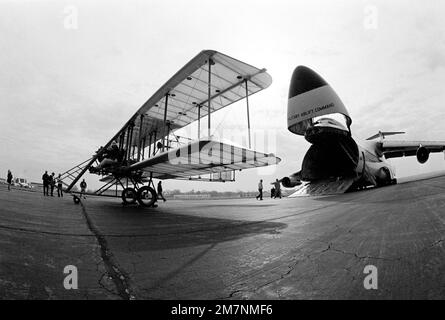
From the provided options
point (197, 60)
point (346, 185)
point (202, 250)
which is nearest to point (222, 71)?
point (197, 60)

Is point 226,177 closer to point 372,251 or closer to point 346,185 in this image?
point 346,185

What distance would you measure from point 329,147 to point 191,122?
11353mm

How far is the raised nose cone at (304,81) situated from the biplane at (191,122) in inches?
216

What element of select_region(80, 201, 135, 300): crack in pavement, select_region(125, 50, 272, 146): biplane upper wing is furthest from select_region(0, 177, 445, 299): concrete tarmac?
select_region(125, 50, 272, 146): biplane upper wing

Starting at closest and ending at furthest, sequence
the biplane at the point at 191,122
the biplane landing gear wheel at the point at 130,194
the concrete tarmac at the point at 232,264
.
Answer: the concrete tarmac at the point at 232,264, the biplane at the point at 191,122, the biplane landing gear wheel at the point at 130,194

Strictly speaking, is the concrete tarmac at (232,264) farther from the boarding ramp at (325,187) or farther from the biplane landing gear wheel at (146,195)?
the boarding ramp at (325,187)

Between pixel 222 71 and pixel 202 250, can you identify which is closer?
pixel 202 250

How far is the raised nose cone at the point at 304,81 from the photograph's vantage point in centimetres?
1353

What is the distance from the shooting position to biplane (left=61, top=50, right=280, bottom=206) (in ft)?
22.8

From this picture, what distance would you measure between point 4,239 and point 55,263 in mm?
1259

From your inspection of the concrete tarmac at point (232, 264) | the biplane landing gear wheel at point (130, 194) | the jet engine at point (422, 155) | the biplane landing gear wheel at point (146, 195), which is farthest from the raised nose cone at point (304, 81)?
the jet engine at point (422, 155)

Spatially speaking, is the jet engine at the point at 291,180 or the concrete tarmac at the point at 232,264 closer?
the concrete tarmac at the point at 232,264

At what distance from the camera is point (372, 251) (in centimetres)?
223

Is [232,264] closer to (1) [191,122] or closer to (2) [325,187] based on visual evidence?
(1) [191,122]
